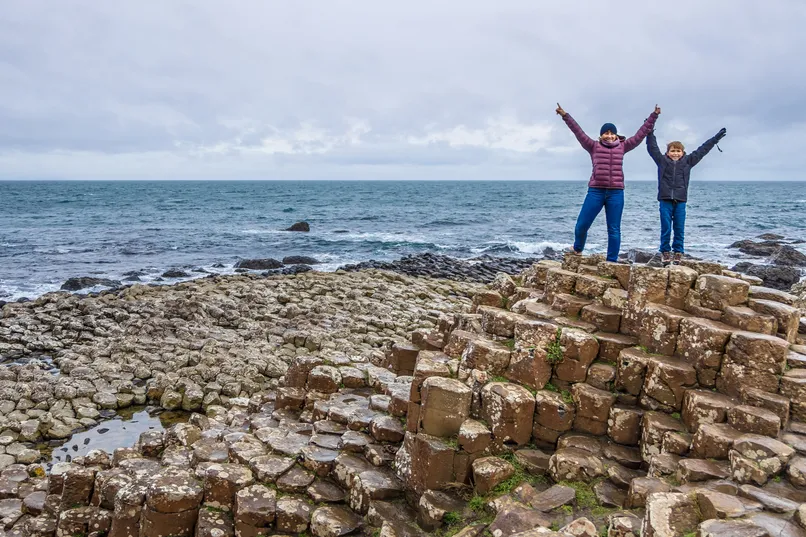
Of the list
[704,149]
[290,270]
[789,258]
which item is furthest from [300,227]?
[704,149]

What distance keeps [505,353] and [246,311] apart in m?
14.9

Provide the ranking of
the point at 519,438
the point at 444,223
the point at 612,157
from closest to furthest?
the point at 519,438
the point at 612,157
the point at 444,223

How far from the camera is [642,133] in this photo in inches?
416

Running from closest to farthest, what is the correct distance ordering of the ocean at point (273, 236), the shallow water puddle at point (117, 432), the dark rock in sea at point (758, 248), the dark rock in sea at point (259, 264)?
1. the shallow water puddle at point (117, 432)
2. the dark rock in sea at point (259, 264)
3. the ocean at point (273, 236)
4. the dark rock in sea at point (758, 248)

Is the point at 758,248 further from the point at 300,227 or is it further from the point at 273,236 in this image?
the point at 300,227

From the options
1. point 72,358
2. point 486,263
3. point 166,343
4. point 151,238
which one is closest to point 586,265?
point 166,343

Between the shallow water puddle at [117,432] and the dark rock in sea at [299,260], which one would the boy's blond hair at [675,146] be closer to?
the shallow water puddle at [117,432]

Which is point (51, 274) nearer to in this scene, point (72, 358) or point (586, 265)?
point (72, 358)

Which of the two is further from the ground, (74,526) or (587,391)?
(587,391)

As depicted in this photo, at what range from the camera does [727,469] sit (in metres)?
6.43

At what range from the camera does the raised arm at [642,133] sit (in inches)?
413

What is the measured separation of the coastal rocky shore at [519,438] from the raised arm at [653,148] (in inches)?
93.5

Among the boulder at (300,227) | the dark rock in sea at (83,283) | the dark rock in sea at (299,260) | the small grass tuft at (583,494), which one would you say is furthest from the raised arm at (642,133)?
the boulder at (300,227)

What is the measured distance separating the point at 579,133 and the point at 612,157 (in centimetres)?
79
